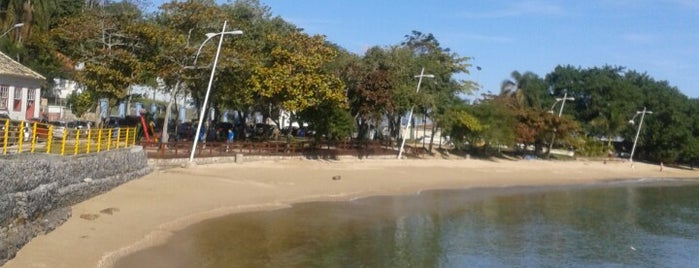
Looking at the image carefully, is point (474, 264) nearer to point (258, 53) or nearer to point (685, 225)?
point (685, 225)

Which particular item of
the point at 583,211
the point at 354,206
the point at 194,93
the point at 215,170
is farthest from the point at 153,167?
the point at 583,211

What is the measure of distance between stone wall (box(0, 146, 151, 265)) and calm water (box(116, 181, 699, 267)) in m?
2.56

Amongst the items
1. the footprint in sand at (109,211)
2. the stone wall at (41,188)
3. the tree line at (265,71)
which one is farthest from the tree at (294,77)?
the footprint in sand at (109,211)

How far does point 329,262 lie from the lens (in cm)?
2041

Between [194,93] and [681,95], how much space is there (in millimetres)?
74819

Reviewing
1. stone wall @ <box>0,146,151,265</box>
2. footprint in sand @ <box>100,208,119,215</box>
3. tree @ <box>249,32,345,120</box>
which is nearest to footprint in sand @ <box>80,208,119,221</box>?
footprint in sand @ <box>100,208,119,215</box>

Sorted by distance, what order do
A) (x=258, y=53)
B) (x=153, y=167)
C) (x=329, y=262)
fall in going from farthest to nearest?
(x=258, y=53)
(x=153, y=167)
(x=329, y=262)

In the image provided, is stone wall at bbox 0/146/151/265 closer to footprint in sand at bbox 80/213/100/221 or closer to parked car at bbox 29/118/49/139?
footprint in sand at bbox 80/213/100/221

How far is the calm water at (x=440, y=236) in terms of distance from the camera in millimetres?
20922

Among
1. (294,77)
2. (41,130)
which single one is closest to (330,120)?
(294,77)

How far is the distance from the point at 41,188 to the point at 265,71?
25.0m

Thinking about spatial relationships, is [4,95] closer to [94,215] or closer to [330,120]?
[94,215]

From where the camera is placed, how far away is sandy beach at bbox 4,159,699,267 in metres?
18.7

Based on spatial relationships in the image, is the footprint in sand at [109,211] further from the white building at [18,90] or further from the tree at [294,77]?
the tree at [294,77]
